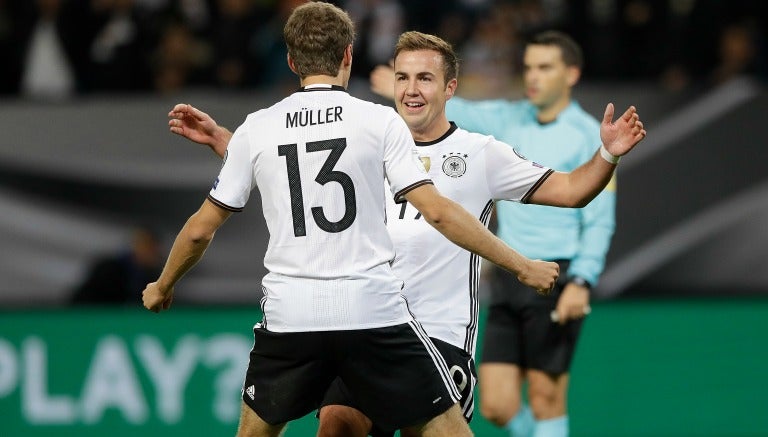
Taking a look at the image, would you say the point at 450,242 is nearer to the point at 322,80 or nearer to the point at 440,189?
the point at 440,189

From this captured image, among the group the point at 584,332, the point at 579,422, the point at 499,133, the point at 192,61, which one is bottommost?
the point at 579,422

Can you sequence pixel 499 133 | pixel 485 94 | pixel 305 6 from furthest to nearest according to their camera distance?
pixel 485 94
pixel 499 133
pixel 305 6

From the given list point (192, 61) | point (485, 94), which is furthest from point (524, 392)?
point (192, 61)

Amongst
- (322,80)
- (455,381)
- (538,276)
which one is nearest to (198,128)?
(322,80)

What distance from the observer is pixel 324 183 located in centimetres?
496

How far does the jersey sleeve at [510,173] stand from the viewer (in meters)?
5.70

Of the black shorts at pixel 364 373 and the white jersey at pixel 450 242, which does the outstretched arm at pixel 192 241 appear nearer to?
the black shorts at pixel 364 373

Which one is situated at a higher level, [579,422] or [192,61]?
[192,61]

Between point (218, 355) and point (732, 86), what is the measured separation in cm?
472

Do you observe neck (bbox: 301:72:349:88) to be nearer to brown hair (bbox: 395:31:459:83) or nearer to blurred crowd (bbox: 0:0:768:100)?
brown hair (bbox: 395:31:459:83)

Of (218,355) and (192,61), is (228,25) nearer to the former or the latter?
(192,61)

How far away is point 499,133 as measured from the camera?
7660mm

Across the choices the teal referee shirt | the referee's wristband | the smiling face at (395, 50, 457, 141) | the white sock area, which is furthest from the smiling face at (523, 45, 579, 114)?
the smiling face at (395, 50, 457, 141)

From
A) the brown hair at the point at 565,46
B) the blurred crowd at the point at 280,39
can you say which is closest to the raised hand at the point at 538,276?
the brown hair at the point at 565,46
